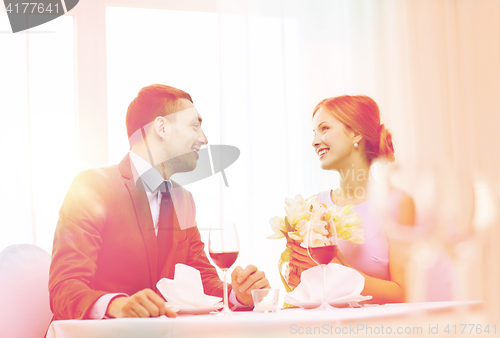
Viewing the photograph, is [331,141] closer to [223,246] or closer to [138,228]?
[138,228]

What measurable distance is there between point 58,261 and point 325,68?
4.89 feet

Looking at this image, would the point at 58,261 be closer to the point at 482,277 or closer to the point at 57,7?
the point at 57,7

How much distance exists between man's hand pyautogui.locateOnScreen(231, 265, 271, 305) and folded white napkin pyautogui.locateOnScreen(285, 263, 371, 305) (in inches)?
4.7

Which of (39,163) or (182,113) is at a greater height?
(182,113)

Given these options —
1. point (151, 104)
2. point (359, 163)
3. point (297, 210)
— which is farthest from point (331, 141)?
point (297, 210)

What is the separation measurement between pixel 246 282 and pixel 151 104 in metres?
1.08

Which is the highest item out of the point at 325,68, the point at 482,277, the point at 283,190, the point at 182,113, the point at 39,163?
the point at 325,68

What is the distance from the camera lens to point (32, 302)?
126 centimetres

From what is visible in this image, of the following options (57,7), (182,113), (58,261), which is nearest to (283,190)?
(182,113)

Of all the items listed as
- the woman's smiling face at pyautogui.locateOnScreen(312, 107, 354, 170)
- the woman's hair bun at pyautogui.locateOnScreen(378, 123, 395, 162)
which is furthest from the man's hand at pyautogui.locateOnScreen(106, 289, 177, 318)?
the woman's hair bun at pyautogui.locateOnScreen(378, 123, 395, 162)

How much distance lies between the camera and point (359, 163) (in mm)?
1964

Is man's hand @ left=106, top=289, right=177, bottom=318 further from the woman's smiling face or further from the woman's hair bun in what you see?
the woman's hair bun

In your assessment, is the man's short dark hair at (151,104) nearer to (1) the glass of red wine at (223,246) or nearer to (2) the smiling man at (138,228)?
(2) the smiling man at (138,228)

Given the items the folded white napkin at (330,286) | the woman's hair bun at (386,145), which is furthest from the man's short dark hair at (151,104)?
the folded white napkin at (330,286)
